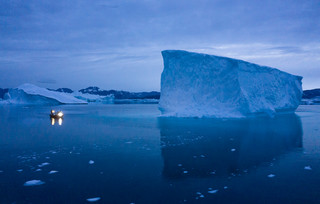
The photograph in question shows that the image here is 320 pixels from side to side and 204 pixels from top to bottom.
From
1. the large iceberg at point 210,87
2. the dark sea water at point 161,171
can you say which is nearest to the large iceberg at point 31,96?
the large iceberg at point 210,87

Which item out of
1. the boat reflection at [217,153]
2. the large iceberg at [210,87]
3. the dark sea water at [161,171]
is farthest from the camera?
the large iceberg at [210,87]

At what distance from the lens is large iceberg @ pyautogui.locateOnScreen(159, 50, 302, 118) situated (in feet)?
53.0

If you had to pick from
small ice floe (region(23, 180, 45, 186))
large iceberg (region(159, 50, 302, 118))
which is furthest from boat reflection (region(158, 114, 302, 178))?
large iceberg (region(159, 50, 302, 118))

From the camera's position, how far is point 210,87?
55.3 feet

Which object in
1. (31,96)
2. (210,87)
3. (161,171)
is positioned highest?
(210,87)

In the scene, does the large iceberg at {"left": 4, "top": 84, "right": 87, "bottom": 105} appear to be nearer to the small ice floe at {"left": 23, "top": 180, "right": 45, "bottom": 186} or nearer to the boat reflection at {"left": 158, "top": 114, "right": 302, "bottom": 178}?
the boat reflection at {"left": 158, "top": 114, "right": 302, "bottom": 178}

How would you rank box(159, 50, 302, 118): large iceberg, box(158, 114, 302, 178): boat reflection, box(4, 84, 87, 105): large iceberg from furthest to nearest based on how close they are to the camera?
box(4, 84, 87, 105): large iceberg
box(159, 50, 302, 118): large iceberg
box(158, 114, 302, 178): boat reflection

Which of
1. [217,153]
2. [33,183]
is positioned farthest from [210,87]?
[33,183]

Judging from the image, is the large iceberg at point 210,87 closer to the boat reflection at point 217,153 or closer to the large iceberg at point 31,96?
the boat reflection at point 217,153

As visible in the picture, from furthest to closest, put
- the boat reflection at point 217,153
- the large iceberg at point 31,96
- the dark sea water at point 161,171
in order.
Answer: the large iceberg at point 31,96 → the boat reflection at point 217,153 → the dark sea water at point 161,171

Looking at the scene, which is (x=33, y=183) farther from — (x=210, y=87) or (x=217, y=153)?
(x=210, y=87)

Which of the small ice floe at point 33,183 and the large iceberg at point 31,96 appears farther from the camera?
the large iceberg at point 31,96

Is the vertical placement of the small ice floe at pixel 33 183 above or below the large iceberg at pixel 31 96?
below

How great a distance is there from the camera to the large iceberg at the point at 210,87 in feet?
53.0
